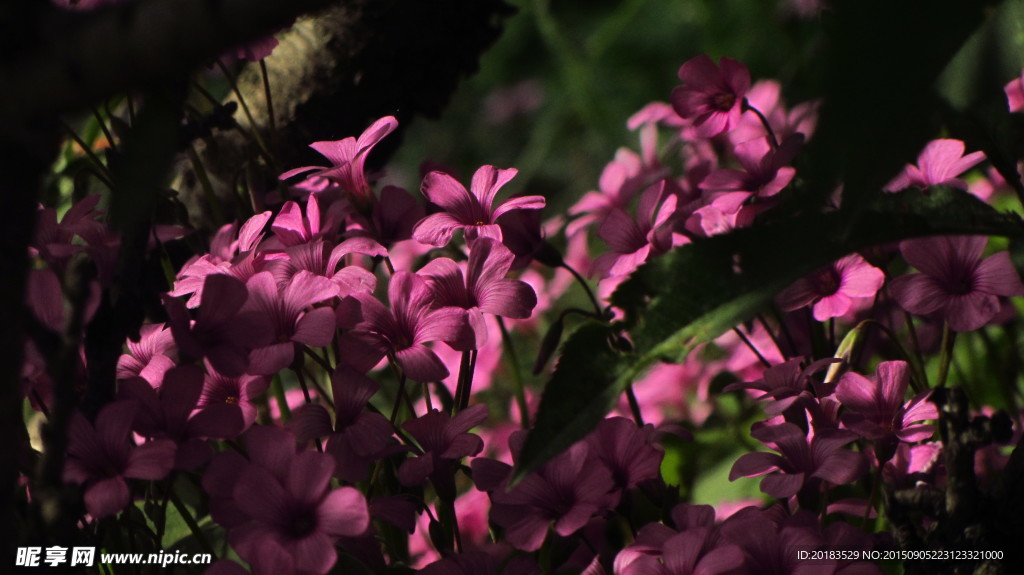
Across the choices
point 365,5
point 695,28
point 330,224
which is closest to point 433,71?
point 365,5

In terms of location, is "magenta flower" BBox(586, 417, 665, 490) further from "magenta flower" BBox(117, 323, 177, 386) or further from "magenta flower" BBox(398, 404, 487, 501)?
"magenta flower" BBox(117, 323, 177, 386)

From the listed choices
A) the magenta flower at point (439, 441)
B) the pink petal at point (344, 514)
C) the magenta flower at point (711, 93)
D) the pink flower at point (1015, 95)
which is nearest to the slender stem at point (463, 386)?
the magenta flower at point (439, 441)

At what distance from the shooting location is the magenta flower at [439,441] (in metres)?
0.53

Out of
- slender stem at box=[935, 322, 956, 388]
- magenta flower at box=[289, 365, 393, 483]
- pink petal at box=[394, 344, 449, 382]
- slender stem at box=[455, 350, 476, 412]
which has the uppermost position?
pink petal at box=[394, 344, 449, 382]

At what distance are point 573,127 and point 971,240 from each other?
243 cm

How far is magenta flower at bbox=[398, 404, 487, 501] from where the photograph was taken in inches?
20.8

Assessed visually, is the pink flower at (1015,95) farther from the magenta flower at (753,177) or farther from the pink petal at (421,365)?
the pink petal at (421,365)

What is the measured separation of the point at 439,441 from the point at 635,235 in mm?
213

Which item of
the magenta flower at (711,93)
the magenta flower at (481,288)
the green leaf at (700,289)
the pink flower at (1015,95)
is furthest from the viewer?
the pink flower at (1015,95)

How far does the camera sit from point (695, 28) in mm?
3057

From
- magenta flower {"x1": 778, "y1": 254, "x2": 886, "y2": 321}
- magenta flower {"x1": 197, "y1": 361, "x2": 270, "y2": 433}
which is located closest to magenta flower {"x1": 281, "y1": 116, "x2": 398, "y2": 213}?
magenta flower {"x1": 197, "y1": 361, "x2": 270, "y2": 433}

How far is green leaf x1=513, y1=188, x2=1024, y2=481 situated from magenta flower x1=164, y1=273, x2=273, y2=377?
16 centimetres

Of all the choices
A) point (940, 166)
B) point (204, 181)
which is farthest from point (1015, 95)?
point (204, 181)

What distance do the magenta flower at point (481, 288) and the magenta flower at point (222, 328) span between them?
0.37ft
